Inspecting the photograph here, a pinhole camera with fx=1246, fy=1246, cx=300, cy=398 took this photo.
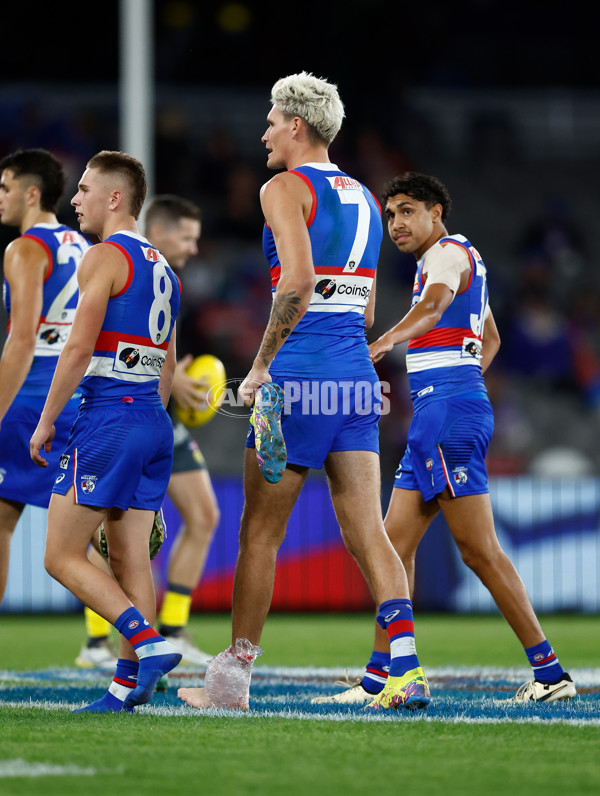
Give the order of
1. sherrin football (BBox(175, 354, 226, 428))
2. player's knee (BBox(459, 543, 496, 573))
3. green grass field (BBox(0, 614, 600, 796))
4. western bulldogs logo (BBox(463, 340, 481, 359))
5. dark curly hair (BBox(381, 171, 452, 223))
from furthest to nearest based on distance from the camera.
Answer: sherrin football (BBox(175, 354, 226, 428))
dark curly hair (BBox(381, 171, 452, 223))
western bulldogs logo (BBox(463, 340, 481, 359))
player's knee (BBox(459, 543, 496, 573))
green grass field (BBox(0, 614, 600, 796))

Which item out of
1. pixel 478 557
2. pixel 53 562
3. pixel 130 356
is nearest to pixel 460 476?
pixel 478 557

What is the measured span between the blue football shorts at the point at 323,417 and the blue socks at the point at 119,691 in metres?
1.02

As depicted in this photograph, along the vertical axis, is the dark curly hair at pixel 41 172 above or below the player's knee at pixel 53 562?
above

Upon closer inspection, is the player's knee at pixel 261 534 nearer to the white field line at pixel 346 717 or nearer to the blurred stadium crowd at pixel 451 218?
the white field line at pixel 346 717

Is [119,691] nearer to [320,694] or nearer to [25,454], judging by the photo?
[320,694]

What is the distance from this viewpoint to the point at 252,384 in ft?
15.9

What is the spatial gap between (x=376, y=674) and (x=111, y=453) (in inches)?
66.5

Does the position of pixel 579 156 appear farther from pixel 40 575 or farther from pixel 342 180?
pixel 342 180

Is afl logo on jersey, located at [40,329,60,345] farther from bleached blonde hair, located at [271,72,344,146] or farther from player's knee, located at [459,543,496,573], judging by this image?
player's knee, located at [459,543,496,573]

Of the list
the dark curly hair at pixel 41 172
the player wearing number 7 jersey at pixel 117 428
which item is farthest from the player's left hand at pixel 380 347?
the dark curly hair at pixel 41 172

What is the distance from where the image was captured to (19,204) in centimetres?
659

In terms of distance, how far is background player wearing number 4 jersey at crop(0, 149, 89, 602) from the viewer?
20.2ft

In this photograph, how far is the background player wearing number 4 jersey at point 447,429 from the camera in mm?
5605

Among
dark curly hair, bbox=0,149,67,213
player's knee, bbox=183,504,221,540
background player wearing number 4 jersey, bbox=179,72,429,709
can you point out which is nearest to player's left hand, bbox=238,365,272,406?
background player wearing number 4 jersey, bbox=179,72,429,709
